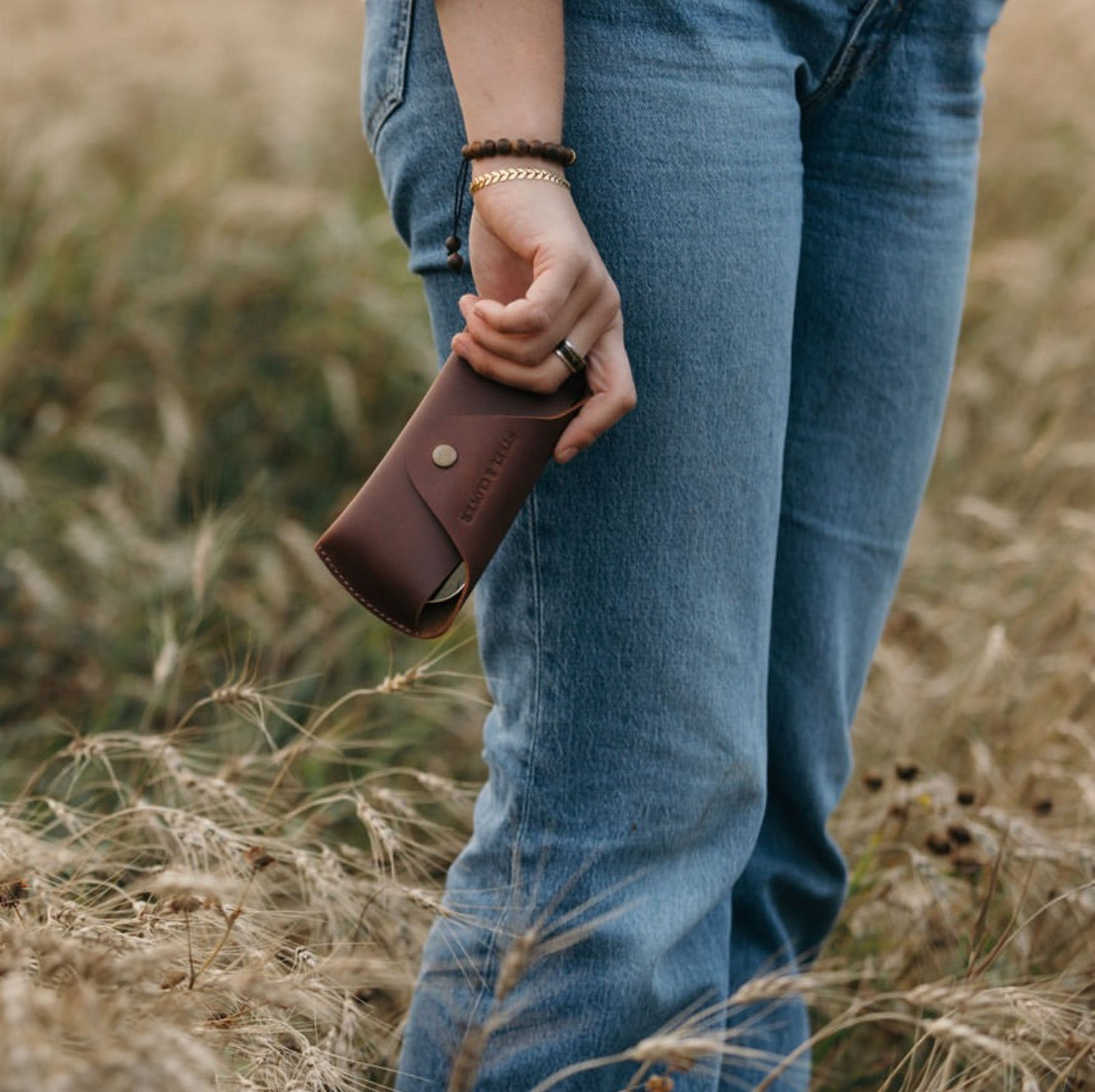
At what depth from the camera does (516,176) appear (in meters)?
0.78

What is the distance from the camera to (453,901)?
0.98 metres

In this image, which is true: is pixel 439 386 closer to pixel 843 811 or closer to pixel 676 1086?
pixel 676 1086

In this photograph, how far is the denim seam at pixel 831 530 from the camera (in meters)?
1.08

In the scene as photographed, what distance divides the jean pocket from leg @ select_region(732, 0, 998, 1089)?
0.34 metres

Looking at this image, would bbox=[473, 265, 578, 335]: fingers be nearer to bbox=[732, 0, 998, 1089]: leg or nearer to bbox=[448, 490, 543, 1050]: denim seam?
bbox=[448, 490, 543, 1050]: denim seam

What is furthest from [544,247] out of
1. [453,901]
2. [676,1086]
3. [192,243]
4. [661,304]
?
[192,243]

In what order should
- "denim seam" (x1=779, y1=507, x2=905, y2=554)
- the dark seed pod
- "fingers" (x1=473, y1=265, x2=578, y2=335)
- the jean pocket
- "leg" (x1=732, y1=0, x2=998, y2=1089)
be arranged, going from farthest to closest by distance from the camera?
the dark seed pod, "denim seam" (x1=779, y1=507, x2=905, y2=554), "leg" (x1=732, y1=0, x2=998, y2=1089), the jean pocket, "fingers" (x1=473, y1=265, x2=578, y2=335)

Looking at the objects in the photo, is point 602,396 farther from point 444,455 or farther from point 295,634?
point 295,634

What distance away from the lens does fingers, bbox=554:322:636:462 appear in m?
0.80

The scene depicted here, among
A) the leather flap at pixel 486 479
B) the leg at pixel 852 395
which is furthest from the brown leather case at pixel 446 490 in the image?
the leg at pixel 852 395

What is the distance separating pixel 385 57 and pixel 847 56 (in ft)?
1.18

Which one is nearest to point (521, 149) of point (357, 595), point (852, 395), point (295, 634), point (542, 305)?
point (542, 305)

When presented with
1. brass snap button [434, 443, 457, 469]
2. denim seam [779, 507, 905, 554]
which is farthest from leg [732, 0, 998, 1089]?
brass snap button [434, 443, 457, 469]

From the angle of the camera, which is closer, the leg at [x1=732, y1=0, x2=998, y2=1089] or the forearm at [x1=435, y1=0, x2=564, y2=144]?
the forearm at [x1=435, y1=0, x2=564, y2=144]
